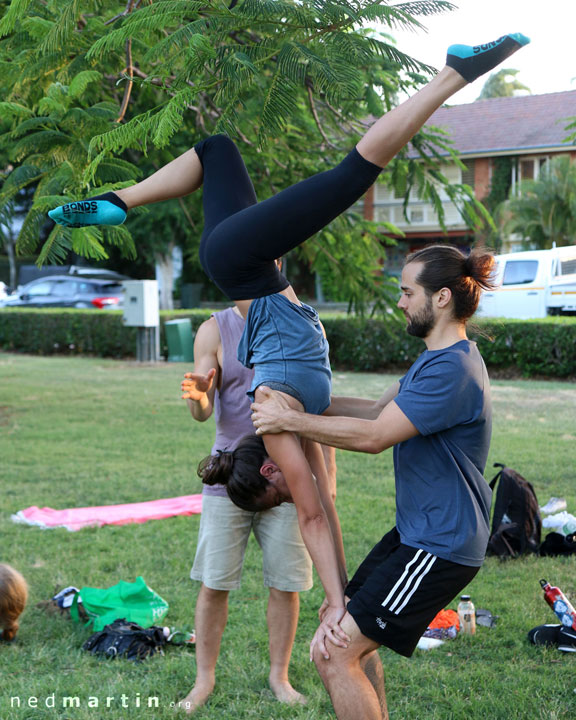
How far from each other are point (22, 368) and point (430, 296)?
15.7 m

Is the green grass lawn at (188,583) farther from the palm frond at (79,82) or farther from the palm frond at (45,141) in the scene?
the palm frond at (79,82)

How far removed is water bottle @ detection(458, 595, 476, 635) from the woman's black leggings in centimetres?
236

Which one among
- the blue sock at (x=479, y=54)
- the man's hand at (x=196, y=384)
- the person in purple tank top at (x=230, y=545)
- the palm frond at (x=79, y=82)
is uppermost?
the palm frond at (x=79, y=82)

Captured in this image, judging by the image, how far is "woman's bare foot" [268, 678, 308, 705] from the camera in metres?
3.59

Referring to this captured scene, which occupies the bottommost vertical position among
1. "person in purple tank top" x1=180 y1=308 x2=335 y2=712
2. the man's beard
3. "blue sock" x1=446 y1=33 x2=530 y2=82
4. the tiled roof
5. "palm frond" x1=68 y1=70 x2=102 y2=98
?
"person in purple tank top" x1=180 y1=308 x2=335 y2=712

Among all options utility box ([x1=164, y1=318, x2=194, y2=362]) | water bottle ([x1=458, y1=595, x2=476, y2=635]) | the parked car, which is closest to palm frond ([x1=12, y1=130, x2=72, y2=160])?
water bottle ([x1=458, y1=595, x2=476, y2=635])

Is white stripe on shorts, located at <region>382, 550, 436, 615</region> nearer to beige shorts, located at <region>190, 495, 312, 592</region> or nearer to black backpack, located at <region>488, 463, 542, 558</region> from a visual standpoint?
beige shorts, located at <region>190, 495, 312, 592</region>

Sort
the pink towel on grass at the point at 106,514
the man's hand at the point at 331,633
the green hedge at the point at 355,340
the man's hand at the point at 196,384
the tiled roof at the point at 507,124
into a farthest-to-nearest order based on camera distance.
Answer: the tiled roof at the point at 507,124
the green hedge at the point at 355,340
the pink towel on grass at the point at 106,514
the man's hand at the point at 196,384
the man's hand at the point at 331,633

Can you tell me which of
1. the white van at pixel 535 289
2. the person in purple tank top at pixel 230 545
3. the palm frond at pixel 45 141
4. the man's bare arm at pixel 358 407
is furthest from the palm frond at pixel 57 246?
the white van at pixel 535 289

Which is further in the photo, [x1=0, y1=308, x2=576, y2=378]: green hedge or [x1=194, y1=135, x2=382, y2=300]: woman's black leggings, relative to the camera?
[x1=0, y1=308, x2=576, y2=378]: green hedge

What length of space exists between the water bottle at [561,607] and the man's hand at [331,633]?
6.39ft

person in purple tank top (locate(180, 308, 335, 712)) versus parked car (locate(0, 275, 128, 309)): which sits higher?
parked car (locate(0, 275, 128, 309))

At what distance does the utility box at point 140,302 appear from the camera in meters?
16.4

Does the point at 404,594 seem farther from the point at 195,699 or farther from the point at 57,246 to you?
the point at 57,246
